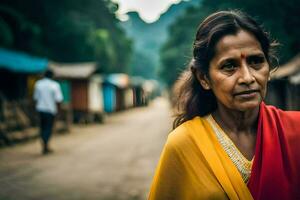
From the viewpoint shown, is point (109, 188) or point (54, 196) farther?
point (109, 188)

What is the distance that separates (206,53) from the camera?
78.6 inches

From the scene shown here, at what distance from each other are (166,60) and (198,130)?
127ft

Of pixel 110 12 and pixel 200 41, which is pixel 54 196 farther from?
pixel 110 12

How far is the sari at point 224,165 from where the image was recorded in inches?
69.8

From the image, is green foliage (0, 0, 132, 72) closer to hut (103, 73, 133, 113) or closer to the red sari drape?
hut (103, 73, 133, 113)

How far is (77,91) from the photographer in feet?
71.8

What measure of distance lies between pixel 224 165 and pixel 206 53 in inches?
22.3

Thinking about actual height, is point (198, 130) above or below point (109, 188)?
above

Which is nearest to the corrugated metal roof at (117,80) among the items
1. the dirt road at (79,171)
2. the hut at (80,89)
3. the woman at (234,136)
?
the hut at (80,89)

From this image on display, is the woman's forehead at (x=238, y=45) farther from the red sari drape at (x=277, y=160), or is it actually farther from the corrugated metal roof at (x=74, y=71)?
the corrugated metal roof at (x=74, y=71)

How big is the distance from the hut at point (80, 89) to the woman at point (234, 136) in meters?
19.2

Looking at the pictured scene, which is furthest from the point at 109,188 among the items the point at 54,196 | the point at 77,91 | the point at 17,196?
the point at 77,91

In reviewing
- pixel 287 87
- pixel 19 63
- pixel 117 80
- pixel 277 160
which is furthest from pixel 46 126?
pixel 117 80

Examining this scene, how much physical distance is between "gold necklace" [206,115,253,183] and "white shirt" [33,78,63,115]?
8096mm
